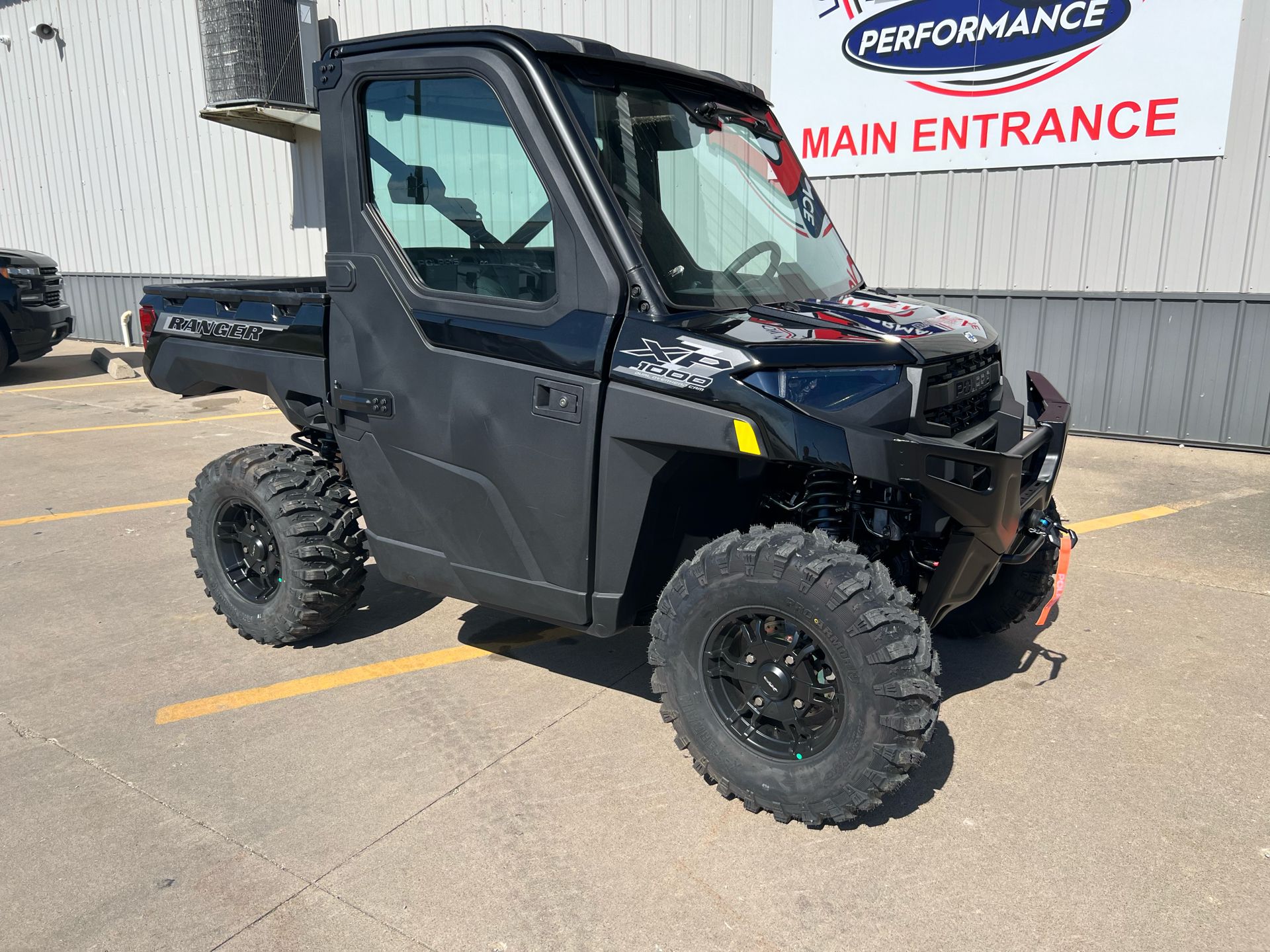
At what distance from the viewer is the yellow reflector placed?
2.84 meters

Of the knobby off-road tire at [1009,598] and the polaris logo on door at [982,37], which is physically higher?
the polaris logo on door at [982,37]

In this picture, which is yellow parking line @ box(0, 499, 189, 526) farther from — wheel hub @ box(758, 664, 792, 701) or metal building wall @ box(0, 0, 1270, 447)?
metal building wall @ box(0, 0, 1270, 447)

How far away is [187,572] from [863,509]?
4025mm

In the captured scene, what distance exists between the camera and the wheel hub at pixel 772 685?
2998 millimetres

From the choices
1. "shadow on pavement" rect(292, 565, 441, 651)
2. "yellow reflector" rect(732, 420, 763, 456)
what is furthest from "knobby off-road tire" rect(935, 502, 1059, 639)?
"shadow on pavement" rect(292, 565, 441, 651)

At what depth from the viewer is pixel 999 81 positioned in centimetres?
870

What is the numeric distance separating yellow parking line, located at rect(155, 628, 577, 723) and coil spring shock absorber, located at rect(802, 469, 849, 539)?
179 centimetres

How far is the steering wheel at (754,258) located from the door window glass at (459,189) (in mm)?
652

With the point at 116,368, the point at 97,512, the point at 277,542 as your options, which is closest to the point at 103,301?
the point at 116,368

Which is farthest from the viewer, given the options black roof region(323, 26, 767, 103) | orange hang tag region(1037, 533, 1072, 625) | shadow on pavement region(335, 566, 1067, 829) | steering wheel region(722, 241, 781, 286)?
shadow on pavement region(335, 566, 1067, 829)

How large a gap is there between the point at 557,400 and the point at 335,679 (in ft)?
5.92

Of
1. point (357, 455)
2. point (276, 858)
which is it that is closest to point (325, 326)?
point (357, 455)

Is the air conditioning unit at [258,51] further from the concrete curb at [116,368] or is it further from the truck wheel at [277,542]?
the truck wheel at [277,542]

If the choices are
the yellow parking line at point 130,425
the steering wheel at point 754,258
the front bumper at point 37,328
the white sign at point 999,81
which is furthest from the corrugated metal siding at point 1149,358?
the front bumper at point 37,328
